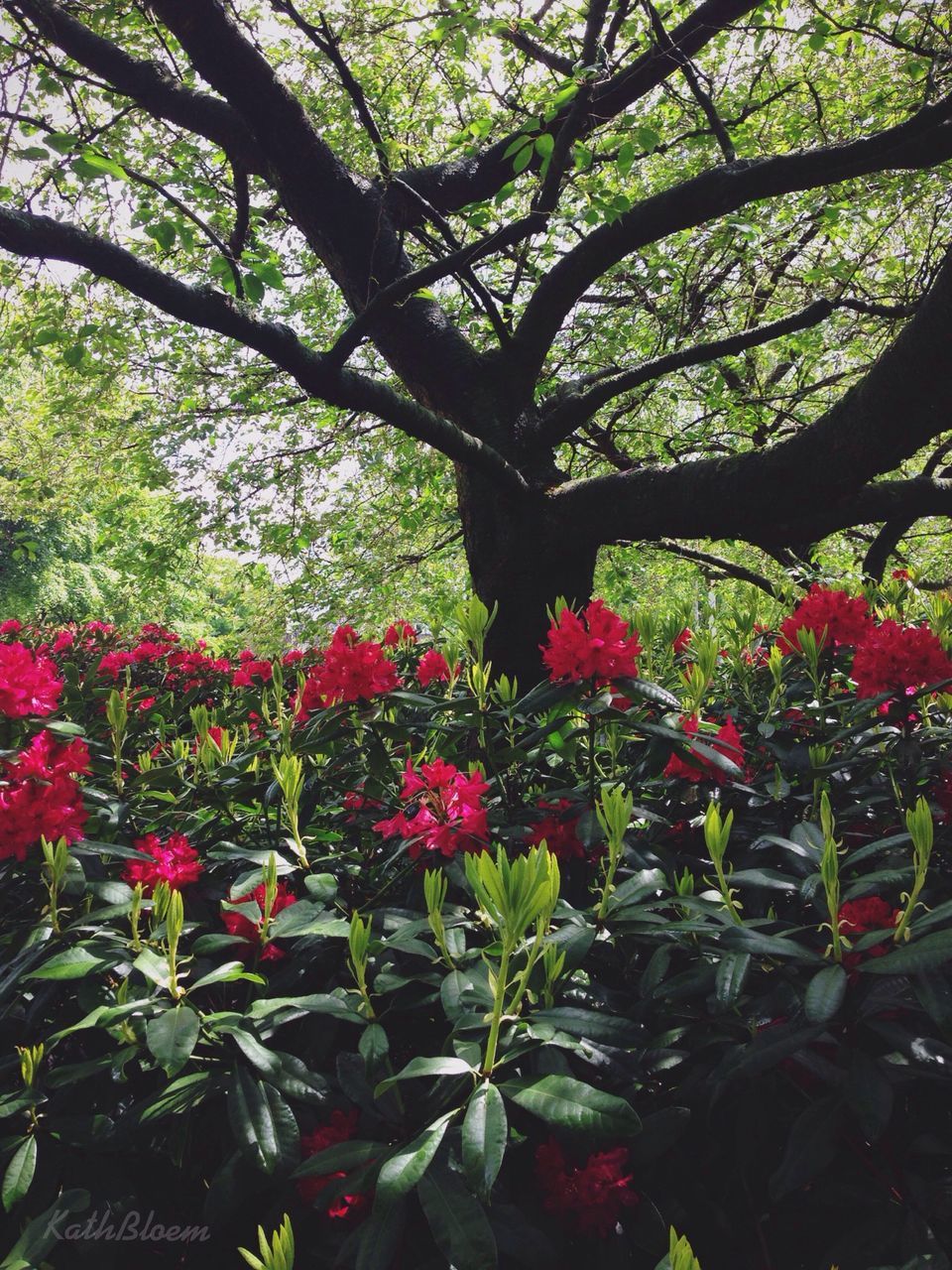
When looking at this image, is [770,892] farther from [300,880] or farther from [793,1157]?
[300,880]

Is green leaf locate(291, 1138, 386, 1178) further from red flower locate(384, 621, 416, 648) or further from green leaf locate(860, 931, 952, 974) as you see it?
red flower locate(384, 621, 416, 648)

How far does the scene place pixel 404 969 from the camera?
3.67ft

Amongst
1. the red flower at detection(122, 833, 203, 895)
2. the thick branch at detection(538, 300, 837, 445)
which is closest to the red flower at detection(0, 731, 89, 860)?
the red flower at detection(122, 833, 203, 895)

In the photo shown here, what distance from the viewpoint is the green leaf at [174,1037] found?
86cm

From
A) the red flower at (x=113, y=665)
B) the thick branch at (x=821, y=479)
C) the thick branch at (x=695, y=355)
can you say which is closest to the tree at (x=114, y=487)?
the red flower at (x=113, y=665)

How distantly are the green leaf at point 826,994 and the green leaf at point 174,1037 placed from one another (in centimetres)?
66

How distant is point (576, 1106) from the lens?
31.0 inches

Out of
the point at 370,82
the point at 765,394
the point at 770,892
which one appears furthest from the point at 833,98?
the point at 770,892

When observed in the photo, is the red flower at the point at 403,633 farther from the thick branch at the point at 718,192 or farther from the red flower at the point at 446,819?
the thick branch at the point at 718,192

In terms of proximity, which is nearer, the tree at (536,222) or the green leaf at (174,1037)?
the green leaf at (174,1037)

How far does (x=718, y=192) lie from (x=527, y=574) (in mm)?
1790

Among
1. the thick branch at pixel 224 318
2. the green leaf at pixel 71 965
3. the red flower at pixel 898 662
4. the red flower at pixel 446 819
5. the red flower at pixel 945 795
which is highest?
the thick branch at pixel 224 318

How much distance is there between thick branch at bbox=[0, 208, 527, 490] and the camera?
2.28m

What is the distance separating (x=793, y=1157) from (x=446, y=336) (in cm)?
403
